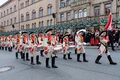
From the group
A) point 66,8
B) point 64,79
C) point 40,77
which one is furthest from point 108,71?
point 66,8

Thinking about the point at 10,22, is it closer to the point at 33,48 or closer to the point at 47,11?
the point at 47,11

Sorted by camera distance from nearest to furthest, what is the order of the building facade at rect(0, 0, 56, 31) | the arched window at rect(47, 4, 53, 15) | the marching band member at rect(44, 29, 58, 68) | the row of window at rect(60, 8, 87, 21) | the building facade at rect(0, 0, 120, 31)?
the marching band member at rect(44, 29, 58, 68) → the building facade at rect(0, 0, 120, 31) → the row of window at rect(60, 8, 87, 21) → the arched window at rect(47, 4, 53, 15) → the building facade at rect(0, 0, 56, 31)

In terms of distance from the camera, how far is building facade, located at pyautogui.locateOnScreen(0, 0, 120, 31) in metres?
34.5

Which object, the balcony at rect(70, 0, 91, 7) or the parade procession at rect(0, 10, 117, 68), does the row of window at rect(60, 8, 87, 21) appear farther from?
the parade procession at rect(0, 10, 117, 68)

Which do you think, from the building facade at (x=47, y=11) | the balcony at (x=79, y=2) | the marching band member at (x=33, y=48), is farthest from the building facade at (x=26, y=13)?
the marching band member at (x=33, y=48)

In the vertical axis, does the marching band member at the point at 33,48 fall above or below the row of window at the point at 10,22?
below

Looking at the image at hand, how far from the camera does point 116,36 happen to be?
20500 mm

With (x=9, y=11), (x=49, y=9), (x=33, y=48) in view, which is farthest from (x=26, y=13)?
(x=33, y=48)

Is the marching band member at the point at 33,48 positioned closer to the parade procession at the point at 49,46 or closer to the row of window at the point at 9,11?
the parade procession at the point at 49,46

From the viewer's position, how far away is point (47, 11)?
47.8m

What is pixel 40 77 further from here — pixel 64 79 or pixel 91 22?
pixel 91 22

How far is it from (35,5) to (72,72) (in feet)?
144

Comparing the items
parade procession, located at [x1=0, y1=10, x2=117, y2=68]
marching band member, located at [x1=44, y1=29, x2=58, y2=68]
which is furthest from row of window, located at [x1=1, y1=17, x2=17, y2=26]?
marching band member, located at [x1=44, y1=29, x2=58, y2=68]

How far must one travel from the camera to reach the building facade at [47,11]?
113ft
